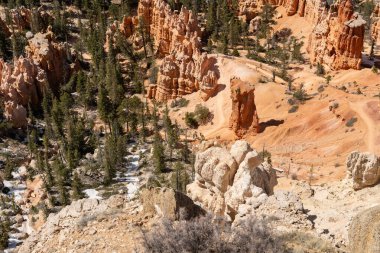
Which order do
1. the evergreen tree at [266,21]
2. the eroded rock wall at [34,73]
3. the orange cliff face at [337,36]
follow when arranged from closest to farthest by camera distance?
the eroded rock wall at [34,73] → the orange cliff face at [337,36] → the evergreen tree at [266,21]

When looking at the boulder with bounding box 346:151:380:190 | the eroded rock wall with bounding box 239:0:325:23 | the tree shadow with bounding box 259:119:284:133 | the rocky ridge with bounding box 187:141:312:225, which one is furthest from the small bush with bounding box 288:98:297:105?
the rocky ridge with bounding box 187:141:312:225

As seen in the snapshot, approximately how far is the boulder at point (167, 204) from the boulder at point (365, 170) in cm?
980

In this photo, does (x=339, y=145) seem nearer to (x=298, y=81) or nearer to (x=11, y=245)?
(x=298, y=81)

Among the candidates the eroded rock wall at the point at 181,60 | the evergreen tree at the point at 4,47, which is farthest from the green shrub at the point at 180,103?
the evergreen tree at the point at 4,47

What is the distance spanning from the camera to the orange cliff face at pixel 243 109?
2008 inches

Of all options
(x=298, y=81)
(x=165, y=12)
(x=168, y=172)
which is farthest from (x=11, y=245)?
(x=165, y=12)

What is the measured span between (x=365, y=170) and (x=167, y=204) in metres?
11.3

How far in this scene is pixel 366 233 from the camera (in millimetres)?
12859

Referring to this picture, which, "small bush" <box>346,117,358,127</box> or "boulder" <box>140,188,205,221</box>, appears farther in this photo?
"small bush" <box>346,117,358,127</box>

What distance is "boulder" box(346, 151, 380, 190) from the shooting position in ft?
71.1

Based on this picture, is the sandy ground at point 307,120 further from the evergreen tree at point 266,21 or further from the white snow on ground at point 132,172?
the evergreen tree at point 266,21

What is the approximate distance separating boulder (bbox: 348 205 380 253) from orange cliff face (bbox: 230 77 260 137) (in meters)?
37.7

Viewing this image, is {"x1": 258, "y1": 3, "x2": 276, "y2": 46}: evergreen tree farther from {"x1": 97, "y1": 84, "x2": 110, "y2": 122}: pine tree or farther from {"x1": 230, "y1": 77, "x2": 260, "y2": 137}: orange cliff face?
{"x1": 97, "y1": 84, "x2": 110, "y2": 122}: pine tree

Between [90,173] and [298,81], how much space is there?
3302 centimetres
